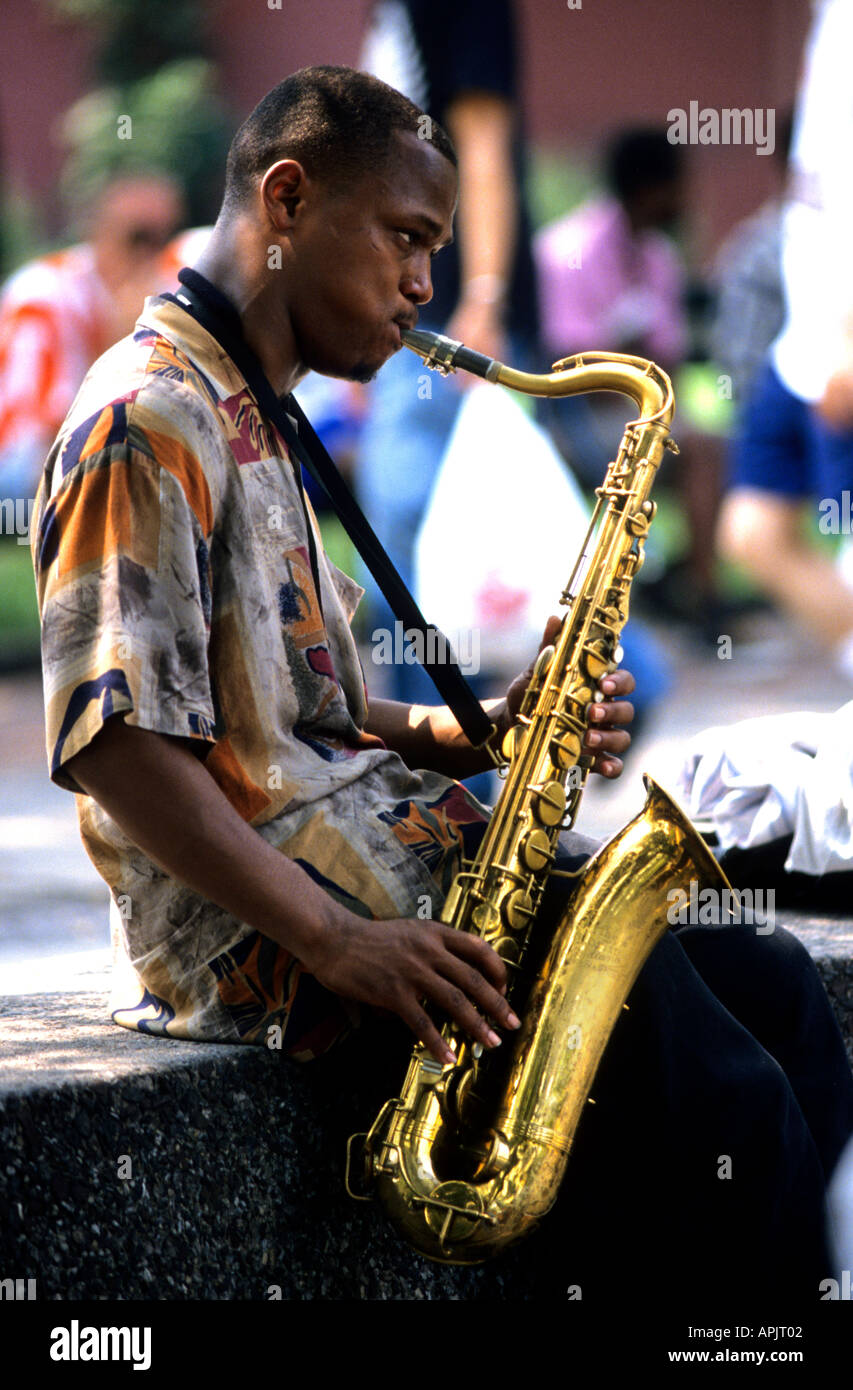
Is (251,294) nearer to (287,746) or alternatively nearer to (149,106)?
(287,746)

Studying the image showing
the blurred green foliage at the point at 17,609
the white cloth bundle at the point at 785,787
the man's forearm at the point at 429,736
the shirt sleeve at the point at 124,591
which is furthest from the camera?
the blurred green foliage at the point at 17,609

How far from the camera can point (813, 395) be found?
4832 millimetres

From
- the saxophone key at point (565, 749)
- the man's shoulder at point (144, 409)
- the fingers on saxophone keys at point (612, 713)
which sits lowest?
the saxophone key at point (565, 749)

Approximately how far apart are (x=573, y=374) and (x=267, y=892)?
3.74ft

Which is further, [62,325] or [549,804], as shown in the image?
[62,325]

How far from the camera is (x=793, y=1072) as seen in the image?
2725 millimetres

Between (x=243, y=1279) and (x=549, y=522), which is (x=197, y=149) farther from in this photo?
→ (x=243, y=1279)

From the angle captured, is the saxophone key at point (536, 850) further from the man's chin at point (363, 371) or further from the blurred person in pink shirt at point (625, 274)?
the blurred person in pink shirt at point (625, 274)

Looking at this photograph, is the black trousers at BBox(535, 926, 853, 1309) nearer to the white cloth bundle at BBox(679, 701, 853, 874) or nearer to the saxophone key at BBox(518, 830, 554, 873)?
the saxophone key at BBox(518, 830, 554, 873)

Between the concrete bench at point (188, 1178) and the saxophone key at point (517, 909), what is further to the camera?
the saxophone key at point (517, 909)

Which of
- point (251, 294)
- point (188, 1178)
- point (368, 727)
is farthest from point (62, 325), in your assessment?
point (188, 1178)

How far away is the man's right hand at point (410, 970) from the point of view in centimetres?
232

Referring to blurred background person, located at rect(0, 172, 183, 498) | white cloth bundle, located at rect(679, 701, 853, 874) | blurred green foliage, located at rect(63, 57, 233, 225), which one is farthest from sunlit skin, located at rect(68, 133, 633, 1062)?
blurred green foliage, located at rect(63, 57, 233, 225)

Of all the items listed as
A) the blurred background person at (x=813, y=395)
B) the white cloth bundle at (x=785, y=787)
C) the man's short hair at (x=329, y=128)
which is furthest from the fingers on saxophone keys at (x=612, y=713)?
the blurred background person at (x=813, y=395)
